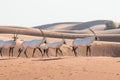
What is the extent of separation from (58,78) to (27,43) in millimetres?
17592

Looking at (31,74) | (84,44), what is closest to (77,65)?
(31,74)

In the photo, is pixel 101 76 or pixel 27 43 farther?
pixel 27 43

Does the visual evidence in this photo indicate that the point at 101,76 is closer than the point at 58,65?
Yes

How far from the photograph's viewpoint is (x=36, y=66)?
78.8 feet

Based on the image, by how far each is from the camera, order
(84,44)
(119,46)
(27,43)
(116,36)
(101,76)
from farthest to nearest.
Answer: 1. (116,36)
2. (119,46)
3. (27,43)
4. (84,44)
5. (101,76)

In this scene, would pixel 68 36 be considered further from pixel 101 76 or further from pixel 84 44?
pixel 101 76

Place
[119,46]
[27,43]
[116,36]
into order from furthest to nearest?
[116,36] → [119,46] → [27,43]

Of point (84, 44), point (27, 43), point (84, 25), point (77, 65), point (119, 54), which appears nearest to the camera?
point (77, 65)

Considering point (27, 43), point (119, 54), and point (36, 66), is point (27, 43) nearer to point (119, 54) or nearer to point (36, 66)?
point (36, 66)

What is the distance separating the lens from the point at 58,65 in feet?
78.8

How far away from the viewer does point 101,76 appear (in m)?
19.2

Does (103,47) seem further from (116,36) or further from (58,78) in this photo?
(58,78)

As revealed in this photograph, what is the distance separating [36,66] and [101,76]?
5.81m

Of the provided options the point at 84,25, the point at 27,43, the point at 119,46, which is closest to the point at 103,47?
the point at 119,46
